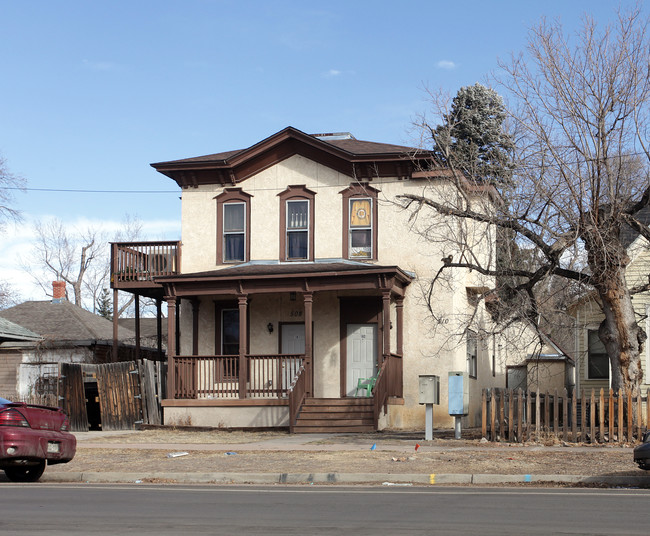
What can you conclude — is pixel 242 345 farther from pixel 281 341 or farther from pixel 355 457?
pixel 355 457

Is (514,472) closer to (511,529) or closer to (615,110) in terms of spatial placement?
(511,529)

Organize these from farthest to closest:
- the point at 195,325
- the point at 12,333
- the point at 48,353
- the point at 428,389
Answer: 1. the point at 48,353
2. the point at 195,325
3. the point at 12,333
4. the point at 428,389

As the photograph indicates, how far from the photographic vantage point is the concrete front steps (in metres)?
22.1

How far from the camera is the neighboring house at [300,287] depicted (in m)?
23.4

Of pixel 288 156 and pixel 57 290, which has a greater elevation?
pixel 288 156

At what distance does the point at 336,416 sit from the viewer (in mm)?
22484

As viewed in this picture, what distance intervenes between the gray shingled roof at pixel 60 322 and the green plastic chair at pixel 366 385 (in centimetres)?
1269

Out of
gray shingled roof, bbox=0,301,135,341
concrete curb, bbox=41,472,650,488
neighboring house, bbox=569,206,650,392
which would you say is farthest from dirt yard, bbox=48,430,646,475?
gray shingled roof, bbox=0,301,135,341

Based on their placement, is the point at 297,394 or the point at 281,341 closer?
the point at 297,394

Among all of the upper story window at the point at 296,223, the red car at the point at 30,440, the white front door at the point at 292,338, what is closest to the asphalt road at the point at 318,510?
the red car at the point at 30,440

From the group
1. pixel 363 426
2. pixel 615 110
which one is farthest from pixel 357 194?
pixel 615 110

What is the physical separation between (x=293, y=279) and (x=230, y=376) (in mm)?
3451

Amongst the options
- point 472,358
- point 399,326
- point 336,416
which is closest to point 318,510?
point 336,416

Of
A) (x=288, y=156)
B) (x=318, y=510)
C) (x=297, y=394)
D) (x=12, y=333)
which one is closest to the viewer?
(x=318, y=510)
